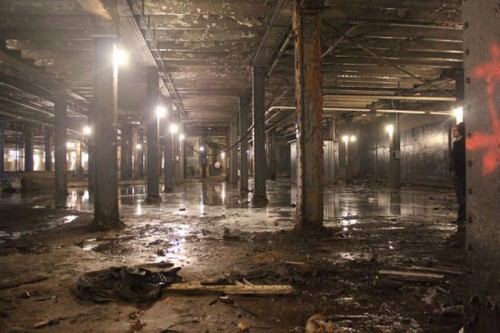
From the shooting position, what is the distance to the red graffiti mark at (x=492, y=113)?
1886 millimetres

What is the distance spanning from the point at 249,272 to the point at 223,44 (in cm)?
769

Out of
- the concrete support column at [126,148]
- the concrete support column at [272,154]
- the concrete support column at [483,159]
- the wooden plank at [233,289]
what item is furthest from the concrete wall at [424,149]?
the concrete support column at [126,148]

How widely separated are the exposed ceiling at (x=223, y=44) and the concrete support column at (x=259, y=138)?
0.55 meters

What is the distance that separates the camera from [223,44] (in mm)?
10078

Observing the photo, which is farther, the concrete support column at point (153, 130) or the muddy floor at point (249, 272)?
the concrete support column at point (153, 130)

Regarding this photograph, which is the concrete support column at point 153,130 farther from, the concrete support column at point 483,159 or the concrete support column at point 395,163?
the concrete support column at point 395,163

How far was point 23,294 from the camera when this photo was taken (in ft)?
10.7

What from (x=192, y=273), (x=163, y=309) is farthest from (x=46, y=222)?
(x=163, y=309)

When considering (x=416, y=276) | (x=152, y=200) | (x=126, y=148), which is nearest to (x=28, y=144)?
(x=126, y=148)

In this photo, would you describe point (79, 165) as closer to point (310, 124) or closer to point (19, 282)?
point (310, 124)

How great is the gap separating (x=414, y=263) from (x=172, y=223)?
15.5 ft

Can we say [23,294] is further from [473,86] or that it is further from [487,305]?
[473,86]

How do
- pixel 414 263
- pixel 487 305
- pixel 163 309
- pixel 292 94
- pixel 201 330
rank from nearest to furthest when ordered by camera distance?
pixel 487 305 → pixel 201 330 → pixel 163 309 → pixel 414 263 → pixel 292 94

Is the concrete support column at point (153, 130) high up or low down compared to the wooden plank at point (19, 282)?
up
